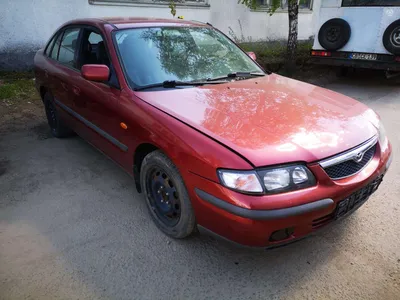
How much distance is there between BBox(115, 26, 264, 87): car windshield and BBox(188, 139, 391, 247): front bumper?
116 centimetres

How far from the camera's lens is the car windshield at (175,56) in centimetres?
273

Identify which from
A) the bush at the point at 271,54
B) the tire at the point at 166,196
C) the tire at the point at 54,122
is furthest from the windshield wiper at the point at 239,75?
the bush at the point at 271,54

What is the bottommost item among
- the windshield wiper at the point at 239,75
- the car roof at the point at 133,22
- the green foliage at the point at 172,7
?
the windshield wiper at the point at 239,75

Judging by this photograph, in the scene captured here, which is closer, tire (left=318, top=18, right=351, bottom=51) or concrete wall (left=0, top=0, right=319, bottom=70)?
concrete wall (left=0, top=0, right=319, bottom=70)

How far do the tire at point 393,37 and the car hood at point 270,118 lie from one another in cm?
480

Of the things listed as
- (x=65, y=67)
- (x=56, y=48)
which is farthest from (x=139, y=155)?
(x=56, y=48)

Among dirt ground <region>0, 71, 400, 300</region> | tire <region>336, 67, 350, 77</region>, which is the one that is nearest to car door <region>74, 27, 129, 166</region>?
dirt ground <region>0, 71, 400, 300</region>

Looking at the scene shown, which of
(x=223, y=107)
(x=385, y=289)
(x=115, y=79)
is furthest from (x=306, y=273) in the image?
(x=115, y=79)

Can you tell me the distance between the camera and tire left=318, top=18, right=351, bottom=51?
23.3ft

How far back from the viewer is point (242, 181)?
6.07 feet

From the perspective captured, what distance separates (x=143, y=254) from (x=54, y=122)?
2790mm

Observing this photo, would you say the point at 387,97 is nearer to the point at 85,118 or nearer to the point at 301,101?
the point at 301,101

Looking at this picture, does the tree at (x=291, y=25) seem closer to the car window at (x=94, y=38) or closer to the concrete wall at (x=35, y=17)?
the concrete wall at (x=35, y=17)

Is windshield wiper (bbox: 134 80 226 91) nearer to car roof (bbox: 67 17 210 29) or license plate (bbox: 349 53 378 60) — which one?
car roof (bbox: 67 17 210 29)
